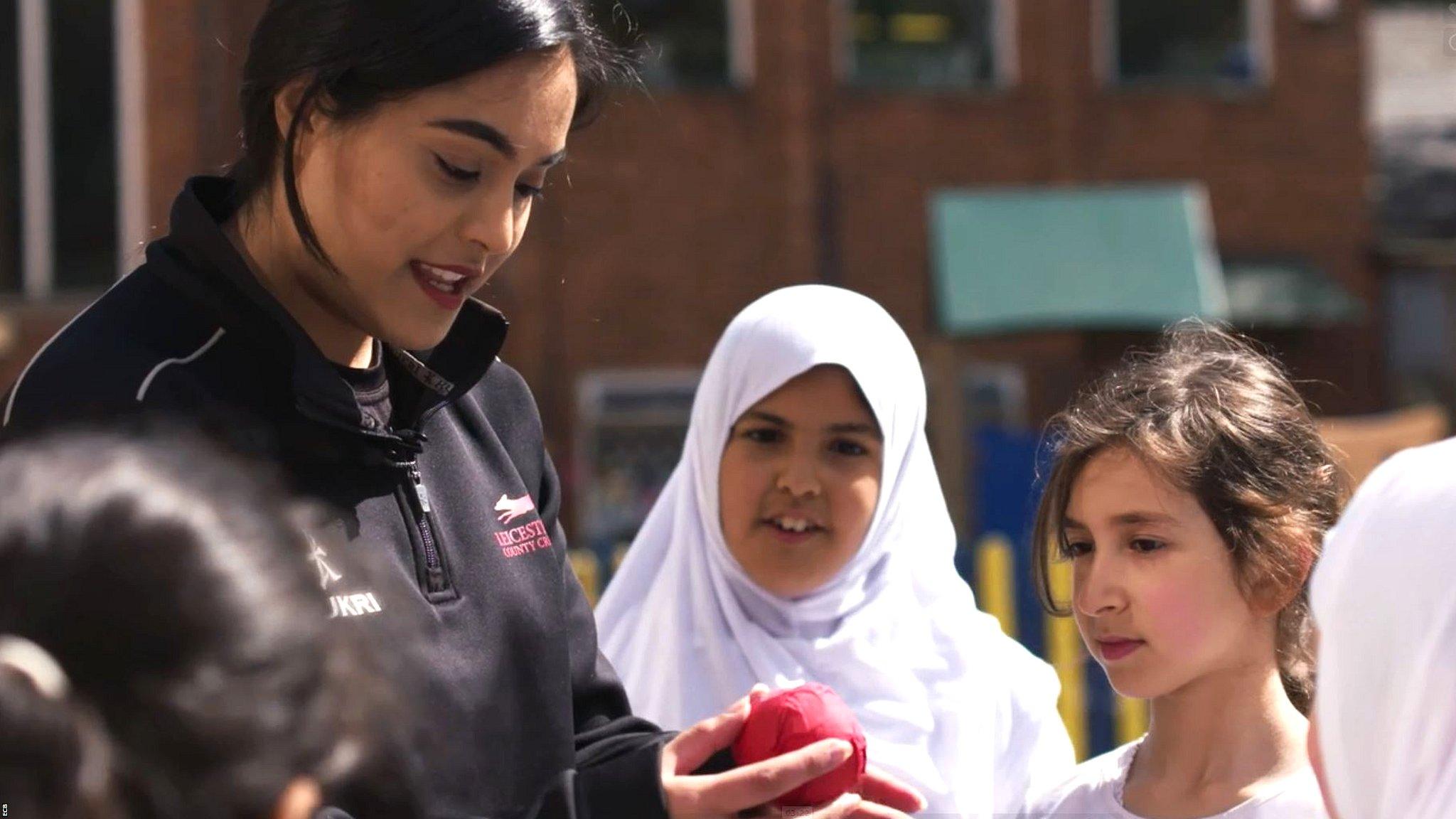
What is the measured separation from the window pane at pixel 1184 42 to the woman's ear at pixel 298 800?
15.0 m

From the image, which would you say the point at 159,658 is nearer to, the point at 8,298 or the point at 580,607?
the point at 580,607

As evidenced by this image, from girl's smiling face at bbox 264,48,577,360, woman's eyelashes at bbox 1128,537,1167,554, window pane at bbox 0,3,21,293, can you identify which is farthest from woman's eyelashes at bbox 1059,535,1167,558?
window pane at bbox 0,3,21,293

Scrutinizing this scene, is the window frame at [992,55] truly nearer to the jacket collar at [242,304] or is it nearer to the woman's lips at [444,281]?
the woman's lips at [444,281]

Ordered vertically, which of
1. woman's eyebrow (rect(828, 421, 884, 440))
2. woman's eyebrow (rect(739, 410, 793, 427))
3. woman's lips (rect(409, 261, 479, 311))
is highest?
woman's lips (rect(409, 261, 479, 311))

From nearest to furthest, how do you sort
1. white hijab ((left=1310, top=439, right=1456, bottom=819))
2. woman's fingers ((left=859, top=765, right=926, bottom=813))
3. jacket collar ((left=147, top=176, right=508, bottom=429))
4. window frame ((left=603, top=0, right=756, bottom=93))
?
white hijab ((left=1310, top=439, right=1456, bottom=819)), jacket collar ((left=147, top=176, right=508, bottom=429)), woman's fingers ((left=859, top=765, right=926, bottom=813)), window frame ((left=603, top=0, right=756, bottom=93))

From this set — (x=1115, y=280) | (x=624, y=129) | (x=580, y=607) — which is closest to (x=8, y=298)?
(x=624, y=129)

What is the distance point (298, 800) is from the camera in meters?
1.30

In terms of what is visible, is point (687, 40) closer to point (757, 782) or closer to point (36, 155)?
point (36, 155)

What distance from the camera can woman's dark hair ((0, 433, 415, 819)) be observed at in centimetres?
120

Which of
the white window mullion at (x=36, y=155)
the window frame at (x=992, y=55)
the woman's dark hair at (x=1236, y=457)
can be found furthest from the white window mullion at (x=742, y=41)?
the woman's dark hair at (x=1236, y=457)

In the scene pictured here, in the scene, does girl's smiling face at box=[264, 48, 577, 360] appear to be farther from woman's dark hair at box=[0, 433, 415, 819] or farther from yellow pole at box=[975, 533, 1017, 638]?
yellow pole at box=[975, 533, 1017, 638]

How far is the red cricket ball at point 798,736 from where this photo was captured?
2.17 meters

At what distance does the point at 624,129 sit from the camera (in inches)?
578

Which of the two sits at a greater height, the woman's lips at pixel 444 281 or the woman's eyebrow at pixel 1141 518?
the woman's lips at pixel 444 281
